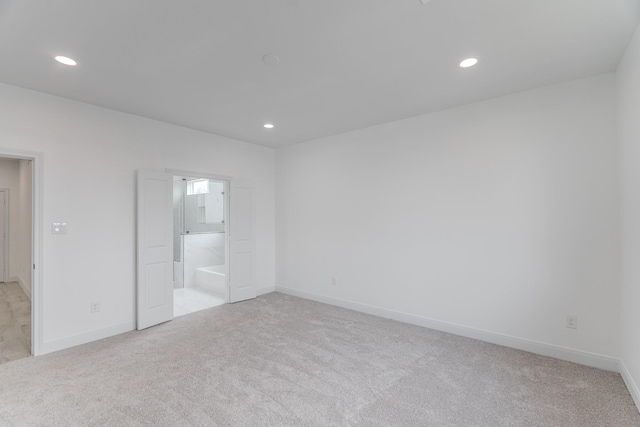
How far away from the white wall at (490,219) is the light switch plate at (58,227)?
3292 millimetres

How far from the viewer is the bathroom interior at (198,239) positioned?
5867 millimetres

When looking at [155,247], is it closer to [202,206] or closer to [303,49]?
[202,206]

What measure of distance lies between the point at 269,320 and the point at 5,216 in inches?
257

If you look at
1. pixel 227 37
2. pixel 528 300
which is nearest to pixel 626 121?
pixel 528 300

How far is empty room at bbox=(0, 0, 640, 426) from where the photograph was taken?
211 centimetres

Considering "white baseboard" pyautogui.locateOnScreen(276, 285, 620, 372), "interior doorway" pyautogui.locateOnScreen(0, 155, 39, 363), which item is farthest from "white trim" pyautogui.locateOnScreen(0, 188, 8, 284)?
"white baseboard" pyautogui.locateOnScreen(276, 285, 620, 372)

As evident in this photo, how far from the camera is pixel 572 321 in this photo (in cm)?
288

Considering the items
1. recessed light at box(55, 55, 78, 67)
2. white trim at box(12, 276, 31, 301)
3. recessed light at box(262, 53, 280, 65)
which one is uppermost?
recessed light at box(55, 55, 78, 67)

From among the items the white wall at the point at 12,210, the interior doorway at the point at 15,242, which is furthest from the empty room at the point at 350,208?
the white wall at the point at 12,210

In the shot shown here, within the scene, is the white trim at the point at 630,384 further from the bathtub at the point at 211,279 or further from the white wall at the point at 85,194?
the bathtub at the point at 211,279

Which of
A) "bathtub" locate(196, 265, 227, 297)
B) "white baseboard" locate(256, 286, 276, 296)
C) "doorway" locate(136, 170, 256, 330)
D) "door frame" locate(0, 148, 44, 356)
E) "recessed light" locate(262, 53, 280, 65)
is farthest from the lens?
"bathtub" locate(196, 265, 227, 297)

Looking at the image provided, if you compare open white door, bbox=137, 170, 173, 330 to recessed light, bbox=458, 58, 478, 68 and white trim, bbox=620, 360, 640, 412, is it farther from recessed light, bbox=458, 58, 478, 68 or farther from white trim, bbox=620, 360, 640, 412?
white trim, bbox=620, 360, 640, 412

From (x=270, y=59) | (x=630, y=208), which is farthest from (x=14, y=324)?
(x=630, y=208)

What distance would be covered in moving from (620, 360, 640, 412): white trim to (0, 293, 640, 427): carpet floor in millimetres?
51
